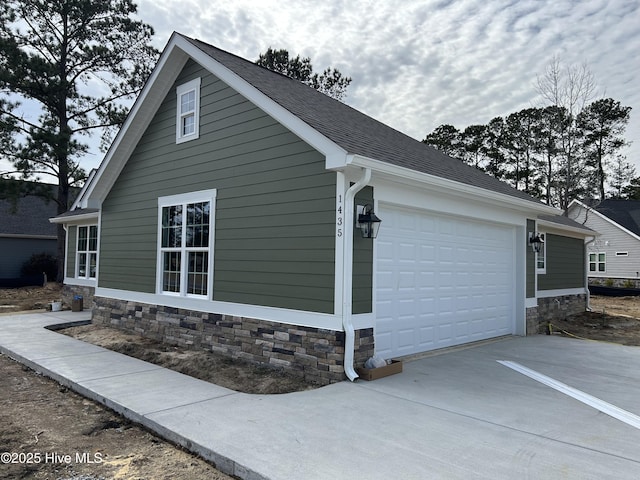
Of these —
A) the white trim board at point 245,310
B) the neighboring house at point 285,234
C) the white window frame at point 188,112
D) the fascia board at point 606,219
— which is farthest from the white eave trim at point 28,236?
the fascia board at point 606,219

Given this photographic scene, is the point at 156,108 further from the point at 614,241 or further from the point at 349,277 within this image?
the point at 614,241

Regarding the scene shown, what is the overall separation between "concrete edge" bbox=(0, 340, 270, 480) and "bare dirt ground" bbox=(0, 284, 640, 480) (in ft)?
0.17

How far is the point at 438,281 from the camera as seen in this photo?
7.65m

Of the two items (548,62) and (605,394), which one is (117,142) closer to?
(605,394)

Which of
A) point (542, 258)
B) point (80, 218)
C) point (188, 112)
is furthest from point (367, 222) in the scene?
point (80, 218)

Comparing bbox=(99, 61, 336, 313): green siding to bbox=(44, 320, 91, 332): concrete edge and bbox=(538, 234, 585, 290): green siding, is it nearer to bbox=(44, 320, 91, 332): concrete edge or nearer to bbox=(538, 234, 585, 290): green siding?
bbox=(44, 320, 91, 332): concrete edge

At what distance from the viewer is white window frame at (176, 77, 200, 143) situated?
8281mm

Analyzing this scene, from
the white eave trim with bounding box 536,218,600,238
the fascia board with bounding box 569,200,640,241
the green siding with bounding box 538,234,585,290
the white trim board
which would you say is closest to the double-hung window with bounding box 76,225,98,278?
the white trim board

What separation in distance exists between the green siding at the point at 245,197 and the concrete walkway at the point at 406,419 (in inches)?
62.4

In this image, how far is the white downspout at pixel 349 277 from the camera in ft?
18.6

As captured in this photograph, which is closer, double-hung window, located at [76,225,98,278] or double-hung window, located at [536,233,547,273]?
double-hung window, located at [536,233,547,273]

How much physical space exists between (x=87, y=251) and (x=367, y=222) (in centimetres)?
1157

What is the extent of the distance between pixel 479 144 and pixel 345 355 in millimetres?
31222

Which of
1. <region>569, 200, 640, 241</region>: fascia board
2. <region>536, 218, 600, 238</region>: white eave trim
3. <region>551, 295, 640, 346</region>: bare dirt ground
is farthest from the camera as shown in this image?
<region>569, 200, 640, 241</region>: fascia board
